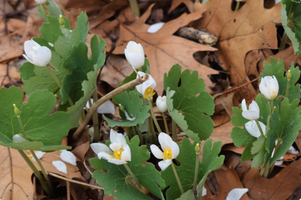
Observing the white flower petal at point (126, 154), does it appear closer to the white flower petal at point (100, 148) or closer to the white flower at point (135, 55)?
the white flower petal at point (100, 148)

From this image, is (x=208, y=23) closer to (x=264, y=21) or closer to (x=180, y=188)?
(x=264, y=21)

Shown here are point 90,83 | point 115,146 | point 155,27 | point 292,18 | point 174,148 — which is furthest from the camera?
point 155,27

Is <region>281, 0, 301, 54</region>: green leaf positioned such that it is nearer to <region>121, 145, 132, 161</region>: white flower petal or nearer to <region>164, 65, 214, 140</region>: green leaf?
<region>164, 65, 214, 140</region>: green leaf

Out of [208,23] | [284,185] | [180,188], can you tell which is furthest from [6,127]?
[208,23]

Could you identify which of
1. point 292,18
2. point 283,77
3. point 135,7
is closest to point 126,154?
point 283,77

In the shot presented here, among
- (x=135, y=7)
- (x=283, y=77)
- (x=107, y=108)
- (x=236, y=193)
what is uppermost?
(x=135, y=7)

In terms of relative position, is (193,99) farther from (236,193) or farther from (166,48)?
(166,48)

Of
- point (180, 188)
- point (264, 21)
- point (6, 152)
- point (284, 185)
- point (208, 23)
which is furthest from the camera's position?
point (208, 23)
